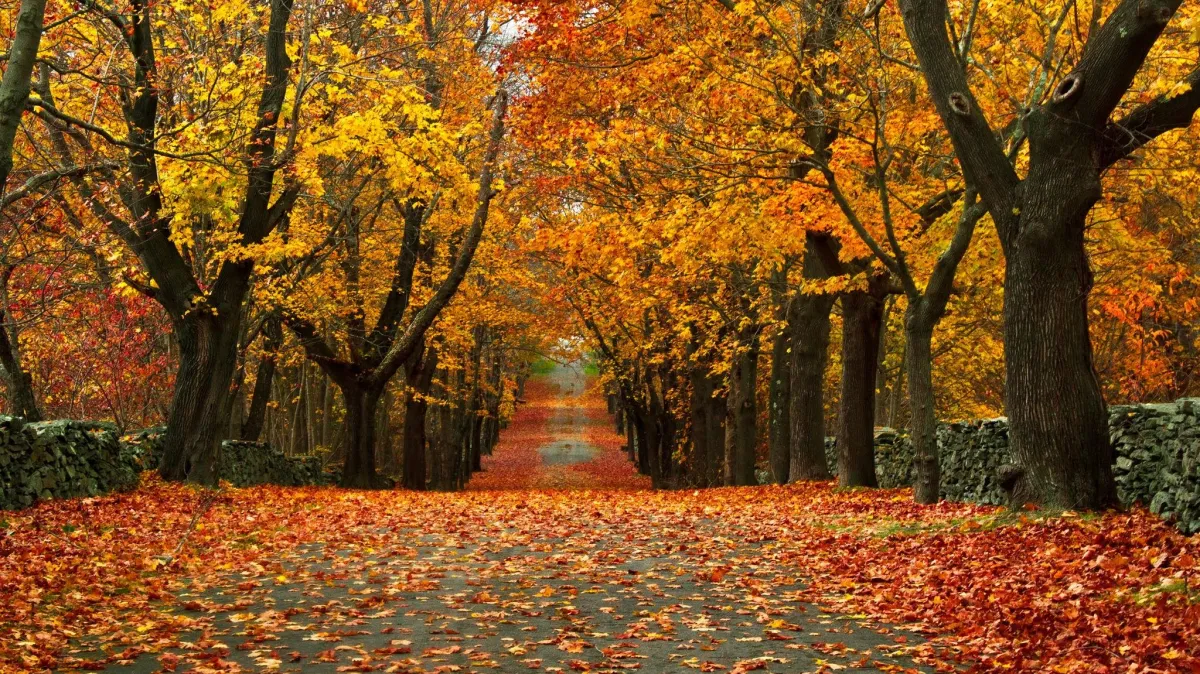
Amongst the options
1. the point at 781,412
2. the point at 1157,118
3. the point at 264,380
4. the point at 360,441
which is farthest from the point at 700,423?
the point at 1157,118

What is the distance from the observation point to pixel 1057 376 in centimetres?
1105

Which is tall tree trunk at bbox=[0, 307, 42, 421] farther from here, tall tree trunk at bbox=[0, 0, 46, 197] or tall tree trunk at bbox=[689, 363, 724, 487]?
tall tree trunk at bbox=[689, 363, 724, 487]

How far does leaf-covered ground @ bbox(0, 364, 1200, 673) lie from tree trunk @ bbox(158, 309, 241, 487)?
9.34 feet

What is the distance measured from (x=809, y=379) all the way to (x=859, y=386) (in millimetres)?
1829

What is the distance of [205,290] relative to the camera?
63.0 ft

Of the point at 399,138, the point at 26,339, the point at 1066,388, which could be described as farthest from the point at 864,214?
the point at 26,339

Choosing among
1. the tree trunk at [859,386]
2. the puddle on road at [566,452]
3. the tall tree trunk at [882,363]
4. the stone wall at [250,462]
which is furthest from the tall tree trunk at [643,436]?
the tree trunk at [859,386]

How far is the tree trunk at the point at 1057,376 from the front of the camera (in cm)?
1098

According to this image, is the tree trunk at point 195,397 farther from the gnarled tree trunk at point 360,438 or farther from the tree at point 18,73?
the tree at point 18,73

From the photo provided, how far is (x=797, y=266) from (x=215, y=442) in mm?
13330

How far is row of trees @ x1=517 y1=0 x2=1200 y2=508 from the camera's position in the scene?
11.0 m

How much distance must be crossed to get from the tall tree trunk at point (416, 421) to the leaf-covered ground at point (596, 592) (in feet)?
43.0

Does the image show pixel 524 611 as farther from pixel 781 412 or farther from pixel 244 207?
pixel 781 412

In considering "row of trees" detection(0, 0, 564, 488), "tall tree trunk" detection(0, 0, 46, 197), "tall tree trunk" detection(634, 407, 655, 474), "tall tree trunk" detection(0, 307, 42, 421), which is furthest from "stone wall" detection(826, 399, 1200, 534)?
"tall tree trunk" detection(634, 407, 655, 474)
